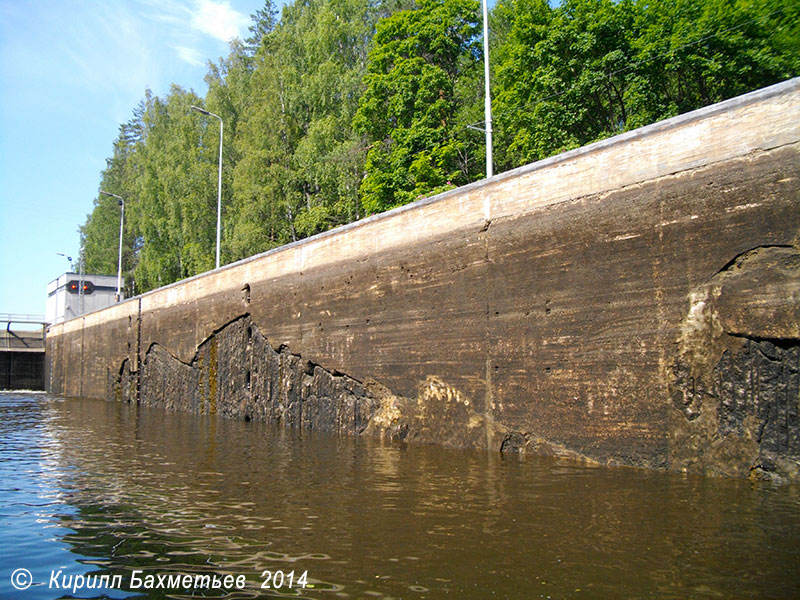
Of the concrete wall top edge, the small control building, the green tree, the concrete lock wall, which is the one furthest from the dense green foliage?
the small control building

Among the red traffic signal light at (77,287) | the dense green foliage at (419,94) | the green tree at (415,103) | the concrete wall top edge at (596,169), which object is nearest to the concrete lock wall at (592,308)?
the concrete wall top edge at (596,169)

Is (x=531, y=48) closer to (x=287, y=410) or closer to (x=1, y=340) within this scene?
(x=287, y=410)

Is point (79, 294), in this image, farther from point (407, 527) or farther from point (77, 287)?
point (407, 527)

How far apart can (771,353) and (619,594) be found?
3.97 meters

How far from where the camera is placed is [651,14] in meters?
22.4

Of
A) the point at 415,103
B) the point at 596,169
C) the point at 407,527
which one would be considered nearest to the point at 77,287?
the point at 415,103

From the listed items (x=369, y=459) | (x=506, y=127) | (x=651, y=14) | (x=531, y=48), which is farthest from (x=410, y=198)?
(x=369, y=459)

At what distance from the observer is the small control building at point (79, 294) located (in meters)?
40.8

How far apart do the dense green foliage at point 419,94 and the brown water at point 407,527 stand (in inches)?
386

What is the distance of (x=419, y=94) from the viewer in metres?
25.2

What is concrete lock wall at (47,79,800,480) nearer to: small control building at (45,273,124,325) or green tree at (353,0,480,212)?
green tree at (353,0,480,212)

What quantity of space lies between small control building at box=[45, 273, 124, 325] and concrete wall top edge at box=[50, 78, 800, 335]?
31.3 m

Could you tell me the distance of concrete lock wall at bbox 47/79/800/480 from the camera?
6965 mm

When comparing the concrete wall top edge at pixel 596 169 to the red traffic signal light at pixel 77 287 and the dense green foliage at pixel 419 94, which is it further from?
the red traffic signal light at pixel 77 287
